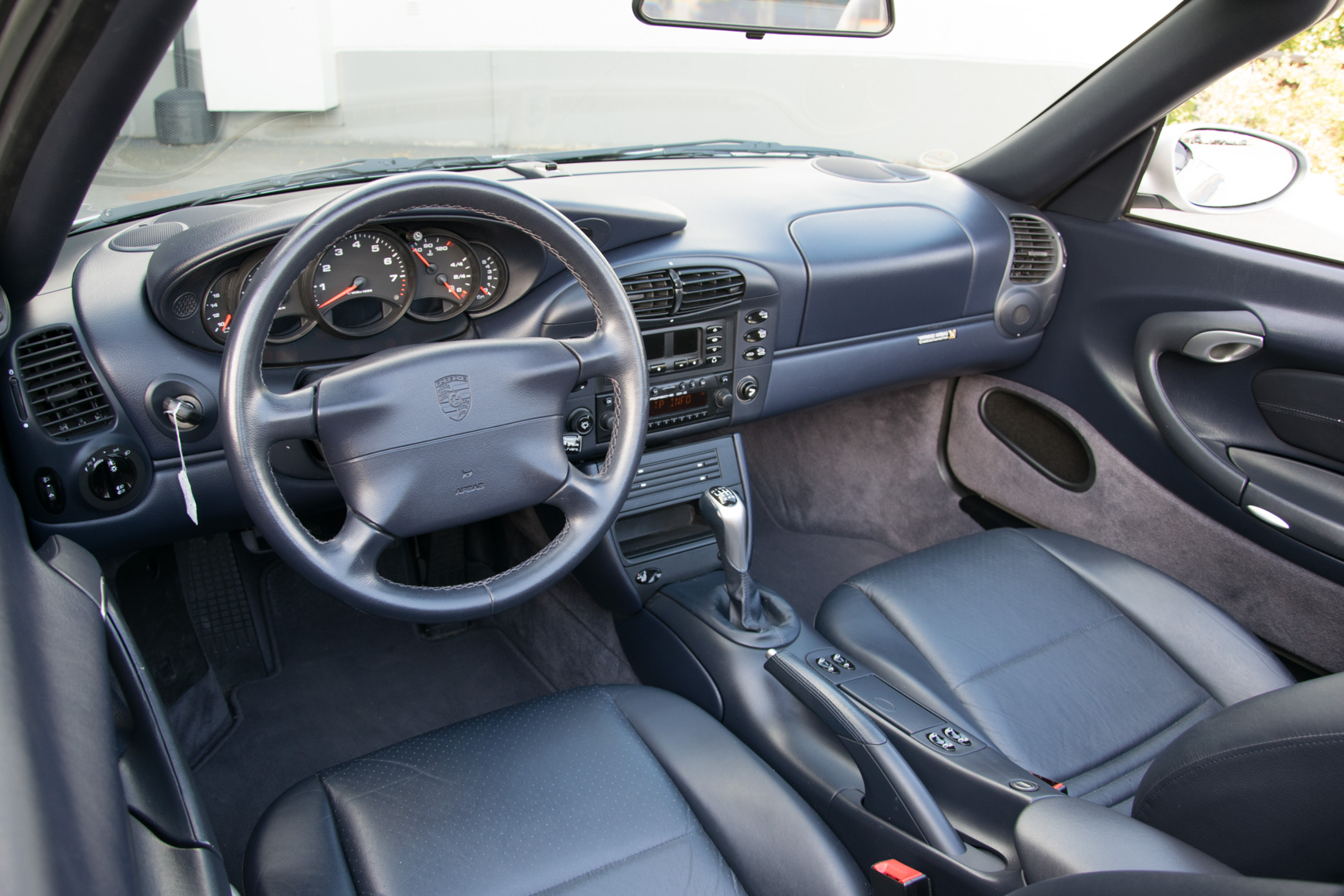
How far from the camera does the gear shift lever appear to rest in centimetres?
179

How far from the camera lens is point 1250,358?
2104 mm

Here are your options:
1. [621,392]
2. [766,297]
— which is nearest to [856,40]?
[766,297]

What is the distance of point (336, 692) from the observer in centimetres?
229

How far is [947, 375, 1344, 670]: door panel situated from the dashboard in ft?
0.96

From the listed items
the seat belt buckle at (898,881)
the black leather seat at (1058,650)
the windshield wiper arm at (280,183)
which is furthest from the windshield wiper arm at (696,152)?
the seat belt buckle at (898,881)

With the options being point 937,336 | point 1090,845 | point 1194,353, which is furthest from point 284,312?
point 1194,353

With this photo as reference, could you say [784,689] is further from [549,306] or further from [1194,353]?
[1194,353]

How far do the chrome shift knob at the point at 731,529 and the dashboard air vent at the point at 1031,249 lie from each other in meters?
1.16

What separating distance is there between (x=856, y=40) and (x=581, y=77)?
52.4 inches

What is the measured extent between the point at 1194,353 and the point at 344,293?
1886mm

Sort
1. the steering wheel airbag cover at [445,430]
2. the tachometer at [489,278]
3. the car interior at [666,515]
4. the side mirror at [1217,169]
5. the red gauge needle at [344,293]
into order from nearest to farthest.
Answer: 1. the car interior at [666,515]
2. the steering wheel airbag cover at [445,430]
3. the red gauge needle at [344,293]
4. the tachometer at [489,278]
5. the side mirror at [1217,169]

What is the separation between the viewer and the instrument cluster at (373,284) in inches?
58.4

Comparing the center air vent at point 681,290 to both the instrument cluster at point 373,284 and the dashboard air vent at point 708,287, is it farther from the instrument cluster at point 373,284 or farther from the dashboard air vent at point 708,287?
the instrument cluster at point 373,284

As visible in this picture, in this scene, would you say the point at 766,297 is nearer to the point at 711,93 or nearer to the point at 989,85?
the point at 711,93
